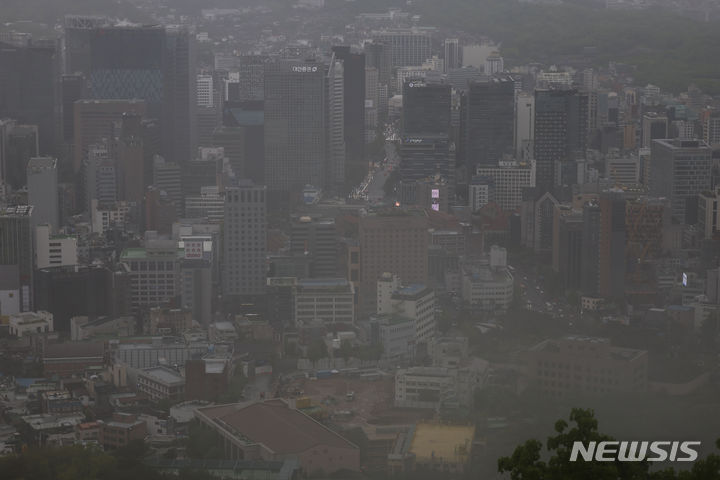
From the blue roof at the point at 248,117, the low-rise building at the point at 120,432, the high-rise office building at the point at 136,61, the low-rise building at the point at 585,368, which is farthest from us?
the high-rise office building at the point at 136,61

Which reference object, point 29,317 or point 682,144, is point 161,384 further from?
point 682,144

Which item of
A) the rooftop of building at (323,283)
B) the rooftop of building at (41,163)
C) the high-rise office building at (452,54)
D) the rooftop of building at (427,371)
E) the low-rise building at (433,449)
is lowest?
the low-rise building at (433,449)

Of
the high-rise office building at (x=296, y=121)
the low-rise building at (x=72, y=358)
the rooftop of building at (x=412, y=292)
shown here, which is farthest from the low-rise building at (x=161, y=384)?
the high-rise office building at (x=296, y=121)

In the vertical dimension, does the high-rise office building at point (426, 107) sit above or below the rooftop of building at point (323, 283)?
above

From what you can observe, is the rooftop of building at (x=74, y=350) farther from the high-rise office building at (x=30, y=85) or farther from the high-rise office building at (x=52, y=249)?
the high-rise office building at (x=30, y=85)

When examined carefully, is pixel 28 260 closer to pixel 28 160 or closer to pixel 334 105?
pixel 28 160

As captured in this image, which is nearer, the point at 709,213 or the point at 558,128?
the point at 709,213

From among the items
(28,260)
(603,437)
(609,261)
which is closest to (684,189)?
(609,261)

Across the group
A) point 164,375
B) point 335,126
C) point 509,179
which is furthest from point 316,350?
point 335,126
